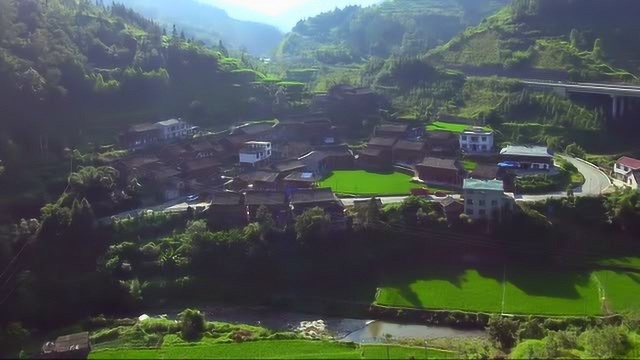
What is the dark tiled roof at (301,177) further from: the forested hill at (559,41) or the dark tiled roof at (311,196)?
the forested hill at (559,41)

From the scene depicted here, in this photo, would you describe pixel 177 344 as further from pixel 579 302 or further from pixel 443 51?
pixel 443 51

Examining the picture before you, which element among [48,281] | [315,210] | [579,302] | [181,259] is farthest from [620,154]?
[48,281]

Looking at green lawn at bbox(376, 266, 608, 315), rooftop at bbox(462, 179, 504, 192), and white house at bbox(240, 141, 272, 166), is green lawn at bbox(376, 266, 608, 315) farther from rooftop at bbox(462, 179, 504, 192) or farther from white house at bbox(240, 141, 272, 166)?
white house at bbox(240, 141, 272, 166)

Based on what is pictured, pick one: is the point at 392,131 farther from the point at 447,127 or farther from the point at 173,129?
the point at 173,129

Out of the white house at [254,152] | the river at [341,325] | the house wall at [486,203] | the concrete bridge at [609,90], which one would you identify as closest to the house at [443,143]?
the house wall at [486,203]

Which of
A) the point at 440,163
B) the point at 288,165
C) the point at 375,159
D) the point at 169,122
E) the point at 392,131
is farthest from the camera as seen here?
the point at 392,131

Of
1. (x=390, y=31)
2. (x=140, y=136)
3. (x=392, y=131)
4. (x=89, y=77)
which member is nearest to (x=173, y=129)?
(x=140, y=136)
